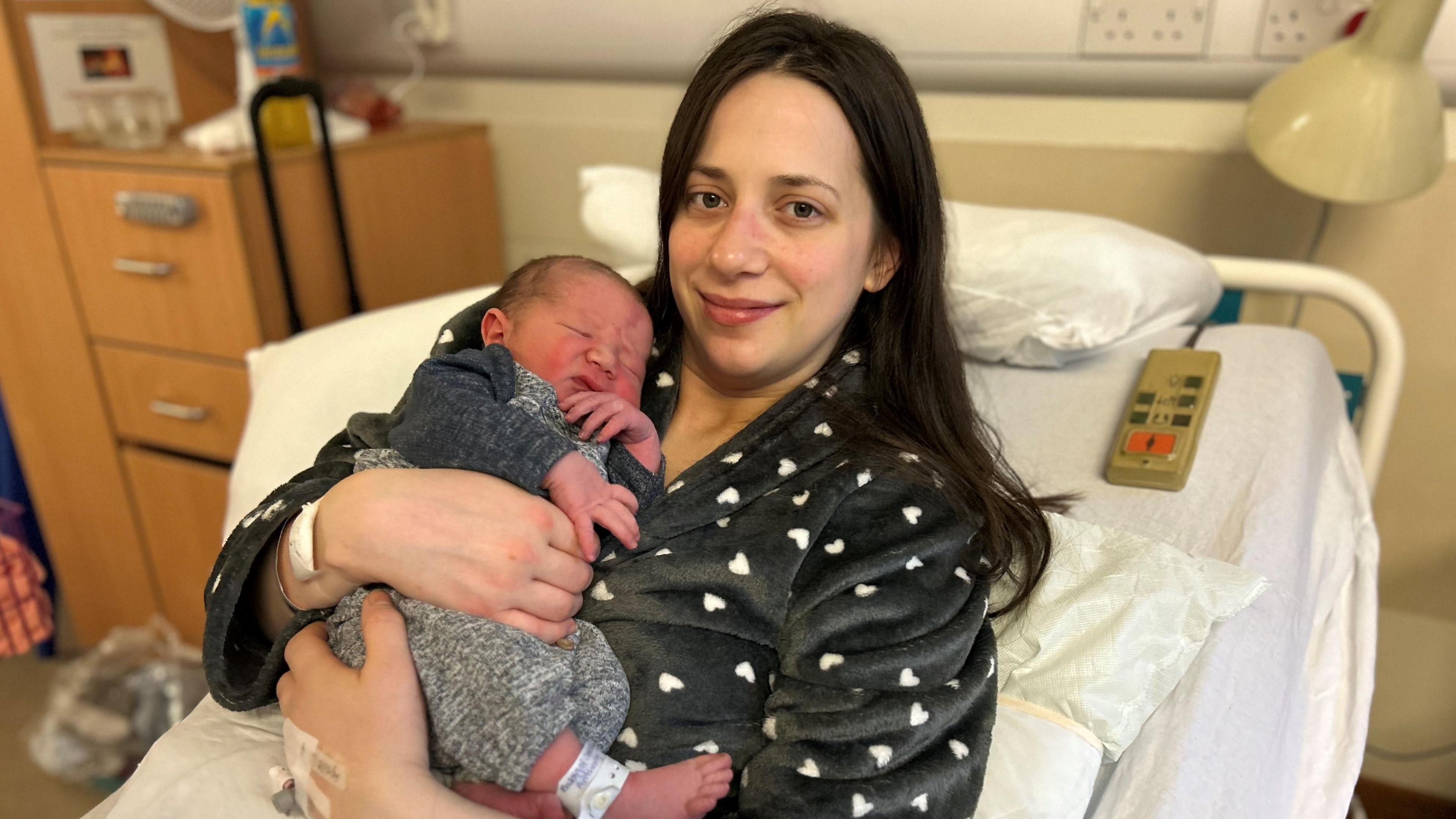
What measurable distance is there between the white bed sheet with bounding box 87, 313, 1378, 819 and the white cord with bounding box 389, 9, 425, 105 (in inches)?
40.2

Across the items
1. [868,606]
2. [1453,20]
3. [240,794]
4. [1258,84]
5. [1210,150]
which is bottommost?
[240,794]

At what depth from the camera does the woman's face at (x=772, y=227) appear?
0.92 metres

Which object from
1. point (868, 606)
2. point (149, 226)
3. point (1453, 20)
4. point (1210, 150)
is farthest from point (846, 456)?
point (149, 226)

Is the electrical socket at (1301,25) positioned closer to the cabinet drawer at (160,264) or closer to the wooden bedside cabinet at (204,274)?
the wooden bedside cabinet at (204,274)

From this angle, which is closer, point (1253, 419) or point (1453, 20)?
point (1253, 419)

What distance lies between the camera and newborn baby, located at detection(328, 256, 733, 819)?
74 centimetres

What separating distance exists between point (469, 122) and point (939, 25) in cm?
107

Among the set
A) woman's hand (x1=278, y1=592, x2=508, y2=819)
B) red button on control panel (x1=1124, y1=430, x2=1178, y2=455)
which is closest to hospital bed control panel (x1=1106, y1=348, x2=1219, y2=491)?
red button on control panel (x1=1124, y1=430, x2=1178, y2=455)

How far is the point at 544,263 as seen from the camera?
39.8 inches

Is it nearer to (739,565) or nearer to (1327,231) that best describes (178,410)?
(739,565)

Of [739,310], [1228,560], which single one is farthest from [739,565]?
[1228,560]

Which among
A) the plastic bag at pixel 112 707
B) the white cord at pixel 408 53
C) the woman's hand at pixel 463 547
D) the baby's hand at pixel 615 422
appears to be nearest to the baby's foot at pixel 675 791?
the woman's hand at pixel 463 547

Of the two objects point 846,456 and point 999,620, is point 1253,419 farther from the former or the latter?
point 846,456

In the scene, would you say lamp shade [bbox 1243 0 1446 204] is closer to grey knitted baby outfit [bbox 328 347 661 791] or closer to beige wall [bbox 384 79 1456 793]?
beige wall [bbox 384 79 1456 793]
